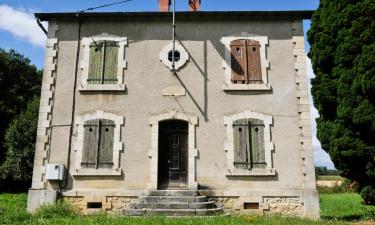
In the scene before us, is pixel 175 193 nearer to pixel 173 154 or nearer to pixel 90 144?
pixel 173 154

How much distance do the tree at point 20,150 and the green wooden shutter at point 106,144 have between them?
40.3 feet

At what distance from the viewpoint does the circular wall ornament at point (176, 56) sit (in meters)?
10.7

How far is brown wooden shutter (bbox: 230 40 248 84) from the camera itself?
10594 mm

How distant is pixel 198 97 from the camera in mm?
10445

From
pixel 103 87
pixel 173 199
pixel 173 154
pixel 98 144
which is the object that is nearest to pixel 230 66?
pixel 173 154

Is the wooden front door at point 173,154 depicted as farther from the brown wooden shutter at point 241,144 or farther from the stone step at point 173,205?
the brown wooden shutter at point 241,144

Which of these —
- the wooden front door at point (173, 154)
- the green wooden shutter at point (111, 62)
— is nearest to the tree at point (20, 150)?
the green wooden shutter at point (111, 62)

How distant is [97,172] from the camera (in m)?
9.95

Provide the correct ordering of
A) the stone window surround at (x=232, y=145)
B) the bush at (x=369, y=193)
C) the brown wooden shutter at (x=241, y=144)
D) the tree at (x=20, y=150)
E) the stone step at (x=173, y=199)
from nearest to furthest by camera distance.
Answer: the bush at (x=369, y=193) < the stone step at (x=173, y=199) < the stone window surround at (x=232, y=145) < the brown wooden shutter at (x=241, y=144) < the tree at (x=20, y=150)

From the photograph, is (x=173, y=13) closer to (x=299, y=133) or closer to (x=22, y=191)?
(x=299, y=133)

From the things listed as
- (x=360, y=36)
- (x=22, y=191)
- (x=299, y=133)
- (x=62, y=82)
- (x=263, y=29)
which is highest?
(x=263, y=29)

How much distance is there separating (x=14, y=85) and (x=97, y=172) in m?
18.5

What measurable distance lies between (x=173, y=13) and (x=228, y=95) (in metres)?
2.96

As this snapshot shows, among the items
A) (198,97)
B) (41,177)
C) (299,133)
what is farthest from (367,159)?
(41,177)
